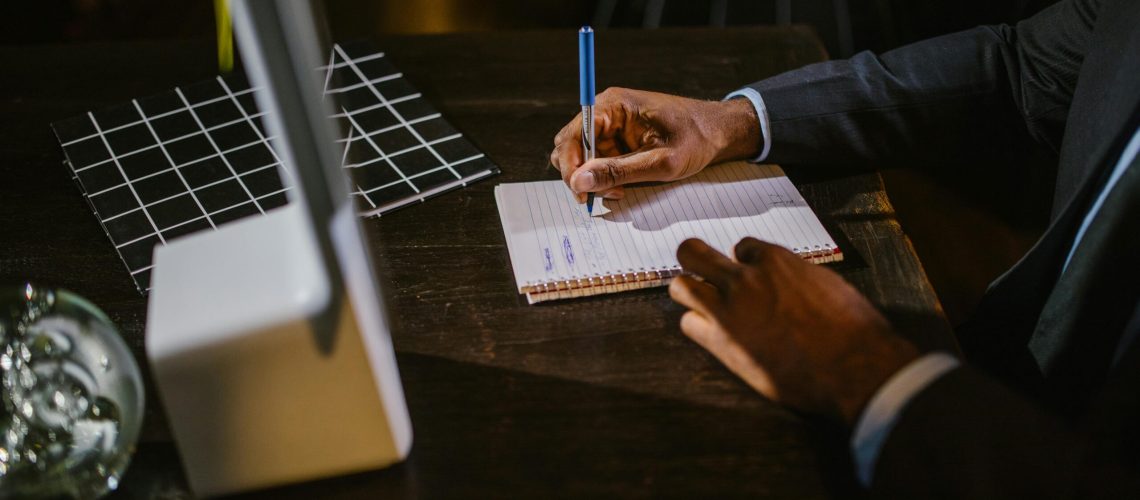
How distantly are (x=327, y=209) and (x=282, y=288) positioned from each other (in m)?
0.09

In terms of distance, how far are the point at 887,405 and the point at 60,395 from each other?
70 cm

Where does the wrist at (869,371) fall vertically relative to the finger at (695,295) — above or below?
above

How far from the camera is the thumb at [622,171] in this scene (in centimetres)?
98

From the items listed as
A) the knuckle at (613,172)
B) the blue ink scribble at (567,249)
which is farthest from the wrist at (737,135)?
the blue ink scribble at (567,249)

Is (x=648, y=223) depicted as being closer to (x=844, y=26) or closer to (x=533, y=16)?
(x=844, y=26)

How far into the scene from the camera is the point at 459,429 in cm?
75

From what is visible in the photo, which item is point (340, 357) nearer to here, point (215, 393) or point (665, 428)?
point (215, 393)

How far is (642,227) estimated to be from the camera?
0.96 m

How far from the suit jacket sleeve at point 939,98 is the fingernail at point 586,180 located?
269 mm

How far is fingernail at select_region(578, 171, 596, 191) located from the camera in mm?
976

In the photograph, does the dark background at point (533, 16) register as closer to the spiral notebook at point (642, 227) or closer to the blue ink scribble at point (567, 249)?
the spiral notebook at point (642, 227)

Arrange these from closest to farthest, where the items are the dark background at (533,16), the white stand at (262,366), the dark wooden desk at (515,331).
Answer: the white stand at (262,366) → the dark wooden desk at (515,331) → the dark background at (533,16)

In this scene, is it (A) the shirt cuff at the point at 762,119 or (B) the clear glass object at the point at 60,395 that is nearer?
(B) the clear glass object at the point at 60,395

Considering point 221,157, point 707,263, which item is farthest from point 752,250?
point 221,157
